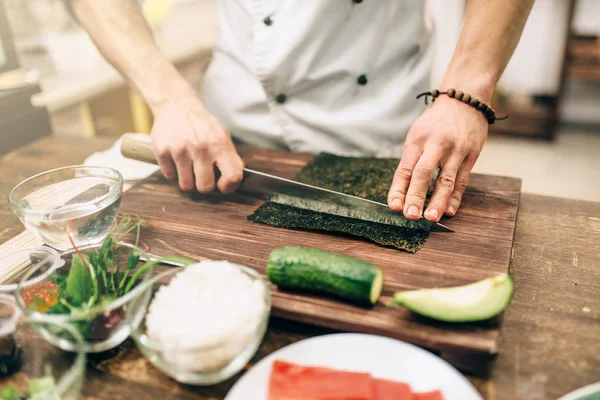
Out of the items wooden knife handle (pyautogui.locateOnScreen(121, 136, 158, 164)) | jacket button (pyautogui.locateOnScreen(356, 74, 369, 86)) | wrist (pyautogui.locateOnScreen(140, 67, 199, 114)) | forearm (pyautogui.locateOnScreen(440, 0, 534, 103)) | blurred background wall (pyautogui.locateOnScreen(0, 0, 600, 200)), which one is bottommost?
blurred background wall (pyautogui.locateOnScreen(0, 0, 600, 200))

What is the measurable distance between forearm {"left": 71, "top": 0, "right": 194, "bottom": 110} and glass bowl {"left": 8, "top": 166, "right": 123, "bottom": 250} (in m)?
0.33

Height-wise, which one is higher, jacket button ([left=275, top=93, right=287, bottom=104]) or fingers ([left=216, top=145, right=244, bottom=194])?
jacket button ([left=275, top=93, right=287, bottom=104])

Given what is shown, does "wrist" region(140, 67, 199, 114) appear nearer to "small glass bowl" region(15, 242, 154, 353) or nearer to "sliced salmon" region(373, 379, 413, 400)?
"small glass bowl" region(15, 242, 154, 353)

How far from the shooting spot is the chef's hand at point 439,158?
103 centimetres

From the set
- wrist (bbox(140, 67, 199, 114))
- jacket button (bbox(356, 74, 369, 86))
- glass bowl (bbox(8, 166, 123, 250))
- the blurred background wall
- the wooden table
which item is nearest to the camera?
the wooden table

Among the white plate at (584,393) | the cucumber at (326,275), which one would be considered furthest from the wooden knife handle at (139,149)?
the white plate at (584,393)

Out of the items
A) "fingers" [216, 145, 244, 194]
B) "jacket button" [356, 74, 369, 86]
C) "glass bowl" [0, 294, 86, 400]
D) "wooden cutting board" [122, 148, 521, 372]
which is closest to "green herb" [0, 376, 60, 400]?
"glass bowl" [0, 294, 86, 400]

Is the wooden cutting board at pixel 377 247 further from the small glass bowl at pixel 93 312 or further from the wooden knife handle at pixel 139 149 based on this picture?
the small glass bowl at pixel 93 312

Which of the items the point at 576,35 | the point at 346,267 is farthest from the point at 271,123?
the point at 576,35

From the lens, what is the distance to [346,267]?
0.78 m

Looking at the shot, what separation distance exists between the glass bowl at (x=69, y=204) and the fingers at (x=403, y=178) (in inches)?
23.7

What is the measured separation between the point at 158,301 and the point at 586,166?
13.3ft

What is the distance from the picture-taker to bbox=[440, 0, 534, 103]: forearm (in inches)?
47.3

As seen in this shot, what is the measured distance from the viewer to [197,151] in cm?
117
